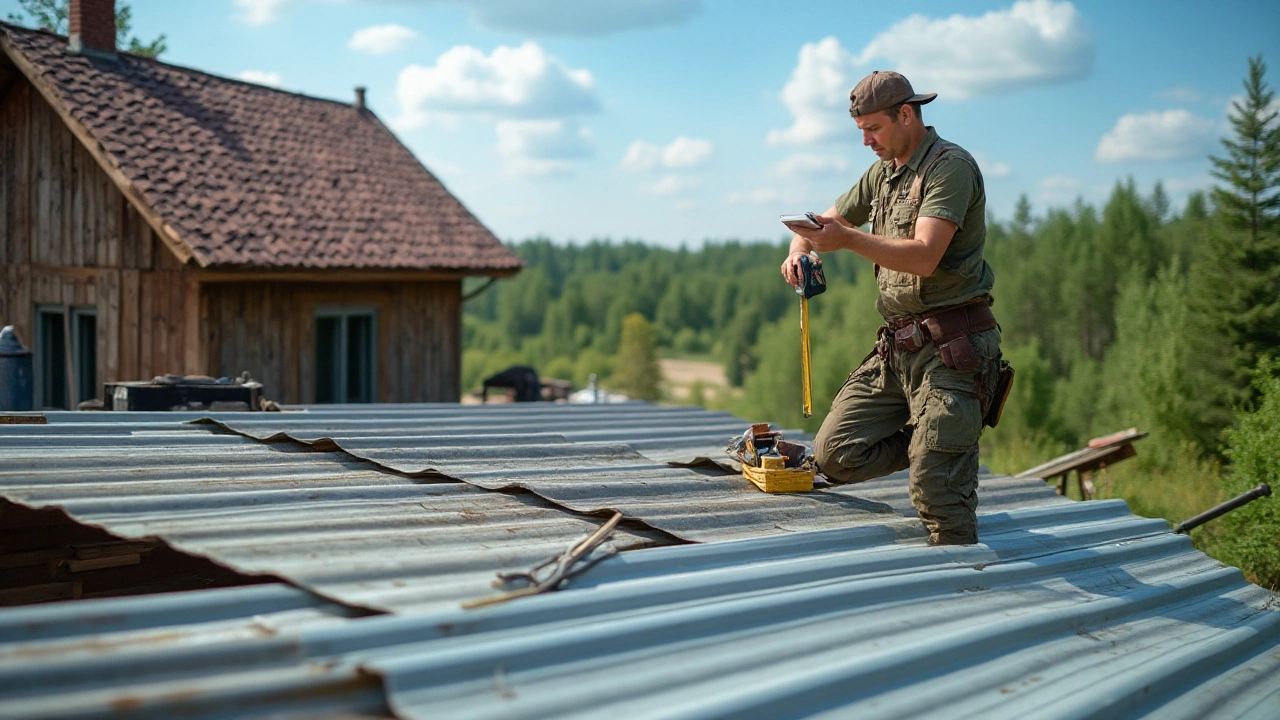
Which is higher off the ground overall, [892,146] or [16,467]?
→ [892,146]

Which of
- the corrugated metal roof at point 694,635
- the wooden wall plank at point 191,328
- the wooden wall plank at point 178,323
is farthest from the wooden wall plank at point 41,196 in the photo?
the corrugated metal roof at point 694,635

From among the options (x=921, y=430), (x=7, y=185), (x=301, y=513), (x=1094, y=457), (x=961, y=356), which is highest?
(x=7, y=185)

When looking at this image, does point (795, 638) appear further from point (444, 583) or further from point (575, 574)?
point (444, 583)

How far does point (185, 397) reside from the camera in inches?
249

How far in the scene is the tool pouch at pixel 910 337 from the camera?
4.23m

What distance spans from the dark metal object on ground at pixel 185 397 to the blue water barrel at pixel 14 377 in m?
0.68

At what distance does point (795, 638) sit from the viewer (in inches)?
113

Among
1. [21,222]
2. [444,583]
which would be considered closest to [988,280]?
[444,583]

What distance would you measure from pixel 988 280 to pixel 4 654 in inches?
140

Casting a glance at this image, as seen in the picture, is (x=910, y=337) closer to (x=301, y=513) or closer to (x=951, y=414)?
(x=951, y=414)

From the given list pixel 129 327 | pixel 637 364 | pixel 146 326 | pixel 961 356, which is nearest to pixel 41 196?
pixel 129 327

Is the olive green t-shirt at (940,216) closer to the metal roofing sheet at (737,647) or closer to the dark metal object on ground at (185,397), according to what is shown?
the metal roofing sheet at (737,647)

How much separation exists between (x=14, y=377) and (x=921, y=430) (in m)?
4.61

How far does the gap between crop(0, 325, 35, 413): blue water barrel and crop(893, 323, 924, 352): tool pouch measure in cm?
438
